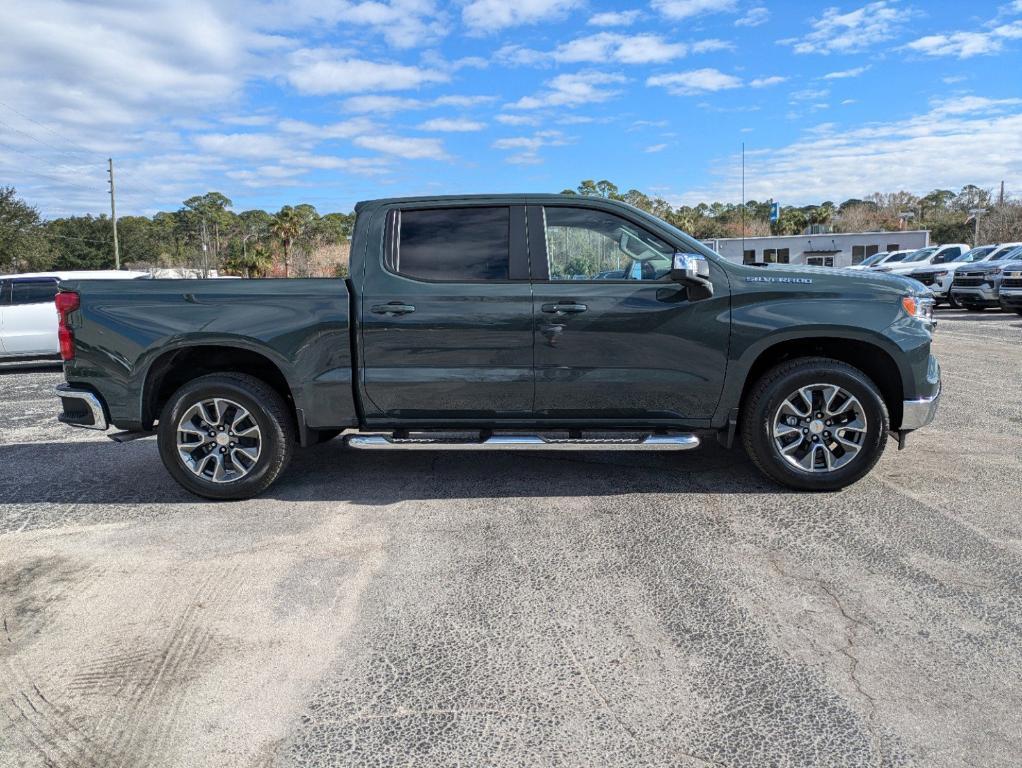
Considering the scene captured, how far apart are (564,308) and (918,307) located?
2.37 m

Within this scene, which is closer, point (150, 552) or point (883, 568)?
point (883, 568)

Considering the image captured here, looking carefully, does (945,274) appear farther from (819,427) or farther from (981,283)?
(819,427)

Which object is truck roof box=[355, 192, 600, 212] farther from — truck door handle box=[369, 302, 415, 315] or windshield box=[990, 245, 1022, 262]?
windshield box=[990, 245, 1022, 262]

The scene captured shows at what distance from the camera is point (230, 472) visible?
16.7ft

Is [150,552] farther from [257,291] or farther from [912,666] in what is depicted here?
[912,666]

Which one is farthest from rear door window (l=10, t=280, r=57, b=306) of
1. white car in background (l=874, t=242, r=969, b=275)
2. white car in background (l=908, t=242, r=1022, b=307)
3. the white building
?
the white building

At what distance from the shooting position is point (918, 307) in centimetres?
496

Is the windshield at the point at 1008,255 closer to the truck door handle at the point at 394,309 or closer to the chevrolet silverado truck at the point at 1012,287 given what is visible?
the chevrolet silverado truck at the point at 1012,287

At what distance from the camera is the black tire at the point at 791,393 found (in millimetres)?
4840

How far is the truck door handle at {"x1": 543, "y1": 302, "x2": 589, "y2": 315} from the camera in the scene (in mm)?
4836

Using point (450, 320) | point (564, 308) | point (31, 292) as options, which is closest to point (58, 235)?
point (31, 292)

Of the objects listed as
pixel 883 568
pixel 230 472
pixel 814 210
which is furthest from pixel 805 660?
pixel 814 210

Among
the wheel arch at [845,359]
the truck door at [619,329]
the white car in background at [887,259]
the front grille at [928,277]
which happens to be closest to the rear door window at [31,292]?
the truck door at [619,329]

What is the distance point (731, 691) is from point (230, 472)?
3.62 metres
